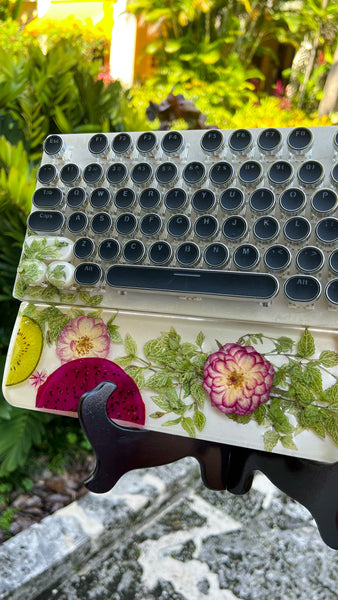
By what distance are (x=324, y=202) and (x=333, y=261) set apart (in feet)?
0.23

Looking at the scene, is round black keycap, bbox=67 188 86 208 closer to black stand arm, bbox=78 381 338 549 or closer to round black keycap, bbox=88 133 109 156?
round black keycap, bbox=88 133 109 156

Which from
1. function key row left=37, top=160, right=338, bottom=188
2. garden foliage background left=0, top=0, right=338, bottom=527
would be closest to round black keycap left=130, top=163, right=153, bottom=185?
function key row left=37, top=160, right=338, bottom=188

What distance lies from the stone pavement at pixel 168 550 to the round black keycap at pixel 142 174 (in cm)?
93

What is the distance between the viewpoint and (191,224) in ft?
1.93

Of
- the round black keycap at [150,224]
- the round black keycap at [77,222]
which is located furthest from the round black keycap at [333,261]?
the round black keycap at [77,222]

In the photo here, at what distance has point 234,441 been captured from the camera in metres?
0.55

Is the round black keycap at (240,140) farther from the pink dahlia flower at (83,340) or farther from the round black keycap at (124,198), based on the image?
the pink dahlia flower at (83,340)

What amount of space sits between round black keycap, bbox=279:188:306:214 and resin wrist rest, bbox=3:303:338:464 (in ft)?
0.44

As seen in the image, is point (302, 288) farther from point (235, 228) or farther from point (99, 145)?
point (99, 145)

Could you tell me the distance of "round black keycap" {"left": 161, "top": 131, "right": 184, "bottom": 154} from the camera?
0.61 meters

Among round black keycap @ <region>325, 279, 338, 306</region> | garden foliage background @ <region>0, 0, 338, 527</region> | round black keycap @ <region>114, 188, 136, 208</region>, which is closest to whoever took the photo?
round black keycap @ <region>325, 279, 338, 306</region>

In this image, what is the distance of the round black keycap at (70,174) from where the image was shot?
0.65 metres

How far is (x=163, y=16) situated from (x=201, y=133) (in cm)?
431

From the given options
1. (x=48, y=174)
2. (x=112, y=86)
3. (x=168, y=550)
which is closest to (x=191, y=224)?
(x=48, y=174)
